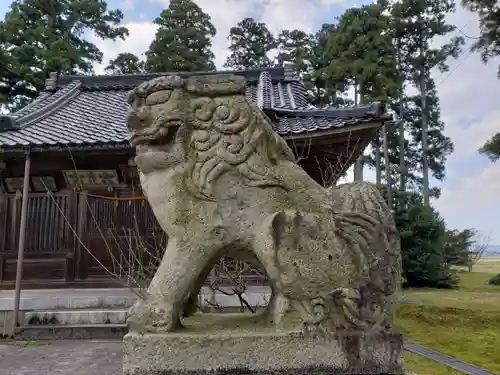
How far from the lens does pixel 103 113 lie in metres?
10.1

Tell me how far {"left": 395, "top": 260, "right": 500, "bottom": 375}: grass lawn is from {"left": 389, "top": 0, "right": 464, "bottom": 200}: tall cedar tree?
47.3 feet

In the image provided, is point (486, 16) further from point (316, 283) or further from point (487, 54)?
point (316, 283)

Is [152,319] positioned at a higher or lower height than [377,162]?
lower

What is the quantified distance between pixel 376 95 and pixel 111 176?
12.8 m

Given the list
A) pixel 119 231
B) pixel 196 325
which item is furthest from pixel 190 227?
pixel 119 231

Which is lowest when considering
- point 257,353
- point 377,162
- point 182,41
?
point 257,353

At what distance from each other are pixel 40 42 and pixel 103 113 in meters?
7.18

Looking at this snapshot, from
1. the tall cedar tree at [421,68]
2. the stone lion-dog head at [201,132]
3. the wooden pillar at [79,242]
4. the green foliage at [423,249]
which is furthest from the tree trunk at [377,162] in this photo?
the stone lion-dog head at [201,132]

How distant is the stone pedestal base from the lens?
6.04 feet

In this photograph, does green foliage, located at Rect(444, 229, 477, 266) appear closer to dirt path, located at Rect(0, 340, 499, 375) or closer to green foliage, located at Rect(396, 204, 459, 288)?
green foliage, located at Rect(396, 204, 459, 288)

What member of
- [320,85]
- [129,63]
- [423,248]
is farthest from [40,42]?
[423,248]

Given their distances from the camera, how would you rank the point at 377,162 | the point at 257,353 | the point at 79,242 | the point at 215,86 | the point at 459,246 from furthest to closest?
the point at 377,162 < the point at 459,246 < the point at 79,242 < the point at 215,86 < the point at 257,353

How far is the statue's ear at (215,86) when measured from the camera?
6.95 ft

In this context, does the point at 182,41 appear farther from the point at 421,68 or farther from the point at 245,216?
the point at 245,216
